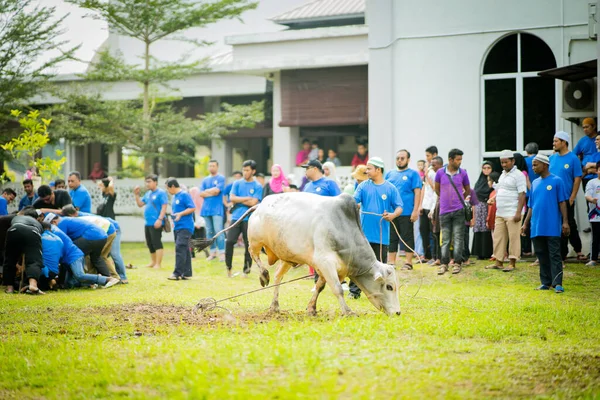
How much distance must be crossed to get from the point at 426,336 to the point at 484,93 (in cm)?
1148

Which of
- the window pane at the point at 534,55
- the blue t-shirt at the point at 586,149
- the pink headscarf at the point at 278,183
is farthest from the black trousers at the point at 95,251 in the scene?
the window pane at the point at 534,55

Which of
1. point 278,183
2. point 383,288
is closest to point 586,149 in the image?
point 278,183

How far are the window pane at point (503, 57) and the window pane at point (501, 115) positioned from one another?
27 cm

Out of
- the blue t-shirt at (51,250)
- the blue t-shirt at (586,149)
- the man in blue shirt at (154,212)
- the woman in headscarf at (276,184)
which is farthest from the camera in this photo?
the woman in headscarf at (276,184)

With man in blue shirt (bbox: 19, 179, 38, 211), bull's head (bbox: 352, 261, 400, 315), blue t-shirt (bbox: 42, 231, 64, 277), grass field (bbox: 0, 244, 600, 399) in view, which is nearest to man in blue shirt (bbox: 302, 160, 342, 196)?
grass field (bbox: 0, 244, 600, 399)

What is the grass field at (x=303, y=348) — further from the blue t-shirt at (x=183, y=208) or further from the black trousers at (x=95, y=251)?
the blue t-shirt at (x=183, y=208)

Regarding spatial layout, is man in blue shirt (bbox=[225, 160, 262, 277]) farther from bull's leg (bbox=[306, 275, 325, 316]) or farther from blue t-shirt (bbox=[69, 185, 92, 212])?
bull's leg (bbox=[306, 275, 325, 316])

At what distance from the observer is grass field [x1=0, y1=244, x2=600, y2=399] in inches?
261

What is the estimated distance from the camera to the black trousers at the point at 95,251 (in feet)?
50.7

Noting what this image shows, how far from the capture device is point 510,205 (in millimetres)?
15344

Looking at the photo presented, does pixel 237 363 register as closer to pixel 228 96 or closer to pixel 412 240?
pixel 412 240

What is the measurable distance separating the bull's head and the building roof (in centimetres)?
2012

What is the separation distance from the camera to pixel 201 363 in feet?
23.7

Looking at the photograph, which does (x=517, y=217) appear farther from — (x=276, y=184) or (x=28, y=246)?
(x=28, y=246)
